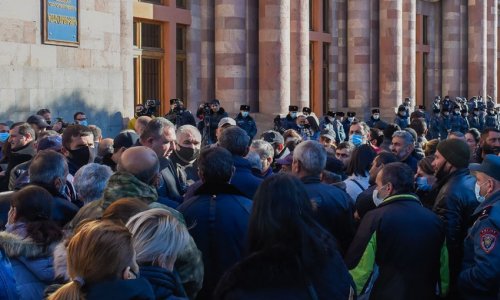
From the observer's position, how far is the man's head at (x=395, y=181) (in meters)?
5.85

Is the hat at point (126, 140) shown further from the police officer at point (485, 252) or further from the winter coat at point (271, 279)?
the winter coat at point (271, 279)

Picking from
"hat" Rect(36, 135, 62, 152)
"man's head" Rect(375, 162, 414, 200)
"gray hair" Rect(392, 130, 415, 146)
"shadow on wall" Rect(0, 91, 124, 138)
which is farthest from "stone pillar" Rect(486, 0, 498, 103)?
"man's head" Rect(375, 162, 414, 200)

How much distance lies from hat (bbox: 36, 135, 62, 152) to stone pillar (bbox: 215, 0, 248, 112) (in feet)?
42.5

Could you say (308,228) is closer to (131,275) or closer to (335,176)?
(131,275)

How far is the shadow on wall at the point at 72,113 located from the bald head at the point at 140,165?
8.57m

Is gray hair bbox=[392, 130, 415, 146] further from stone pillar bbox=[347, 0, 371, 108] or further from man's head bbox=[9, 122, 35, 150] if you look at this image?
stone pillar bbox=[347, 0, 371, 108]

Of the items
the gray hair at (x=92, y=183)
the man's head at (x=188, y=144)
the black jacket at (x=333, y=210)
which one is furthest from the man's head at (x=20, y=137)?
the black jacket at (x=333, y=210)

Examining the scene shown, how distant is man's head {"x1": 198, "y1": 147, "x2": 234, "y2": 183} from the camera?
18.1 feet

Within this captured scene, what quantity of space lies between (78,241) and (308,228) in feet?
3.37

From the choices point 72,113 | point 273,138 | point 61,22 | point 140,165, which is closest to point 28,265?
point 140,165

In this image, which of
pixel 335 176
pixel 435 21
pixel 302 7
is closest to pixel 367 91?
pixel 302 7

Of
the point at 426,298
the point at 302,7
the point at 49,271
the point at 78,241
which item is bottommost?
the point at 426,298

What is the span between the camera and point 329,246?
3914 millimetres

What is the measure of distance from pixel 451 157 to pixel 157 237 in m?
3.62
